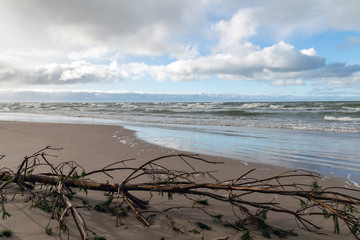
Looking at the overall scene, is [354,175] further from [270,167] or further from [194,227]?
[194,227]

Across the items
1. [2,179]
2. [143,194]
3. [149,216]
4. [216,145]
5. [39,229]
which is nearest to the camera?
[39,229]

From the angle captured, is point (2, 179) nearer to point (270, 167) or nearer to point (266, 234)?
point (266, 234)

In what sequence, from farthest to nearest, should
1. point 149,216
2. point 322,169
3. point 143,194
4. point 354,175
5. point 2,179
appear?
1. point 322,169
2. point 354,175
3. point 143,194
4. point 2,179
5. point 149,216

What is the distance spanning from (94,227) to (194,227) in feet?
2.97

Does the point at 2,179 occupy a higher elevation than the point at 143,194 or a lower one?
higher

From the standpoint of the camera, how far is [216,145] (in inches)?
310

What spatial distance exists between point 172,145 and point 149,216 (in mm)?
5359

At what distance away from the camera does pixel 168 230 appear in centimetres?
230

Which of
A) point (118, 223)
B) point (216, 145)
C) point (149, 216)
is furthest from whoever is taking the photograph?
point (216, 145)

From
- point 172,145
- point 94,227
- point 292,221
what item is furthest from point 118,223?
point 172,145

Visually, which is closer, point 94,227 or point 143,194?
point 94,227

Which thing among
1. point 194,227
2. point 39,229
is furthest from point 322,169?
point 39,229

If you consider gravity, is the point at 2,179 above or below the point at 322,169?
above

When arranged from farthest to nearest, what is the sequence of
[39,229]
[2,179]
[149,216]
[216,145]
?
[216,145] → [2,179] → [149,216] → [39,229]
